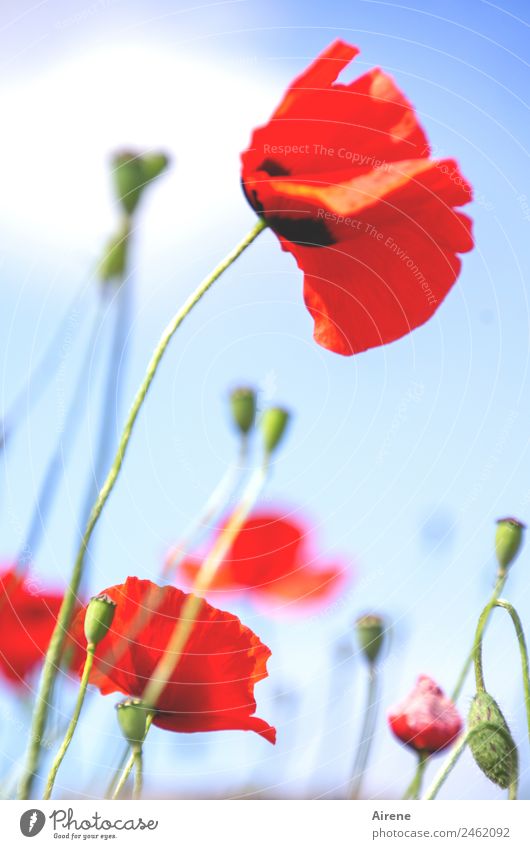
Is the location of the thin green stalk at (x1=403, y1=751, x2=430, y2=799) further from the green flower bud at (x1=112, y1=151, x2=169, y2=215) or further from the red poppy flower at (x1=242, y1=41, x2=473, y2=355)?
the green flower bud at (x1=112, y1=151, x2=169, y2=215)

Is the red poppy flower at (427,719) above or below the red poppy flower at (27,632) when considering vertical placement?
below

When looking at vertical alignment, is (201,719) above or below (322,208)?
below

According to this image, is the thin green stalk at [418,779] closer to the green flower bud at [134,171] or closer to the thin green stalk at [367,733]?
the thin green stalk at [367,733]

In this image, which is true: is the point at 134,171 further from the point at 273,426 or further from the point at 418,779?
the point at 418,779
